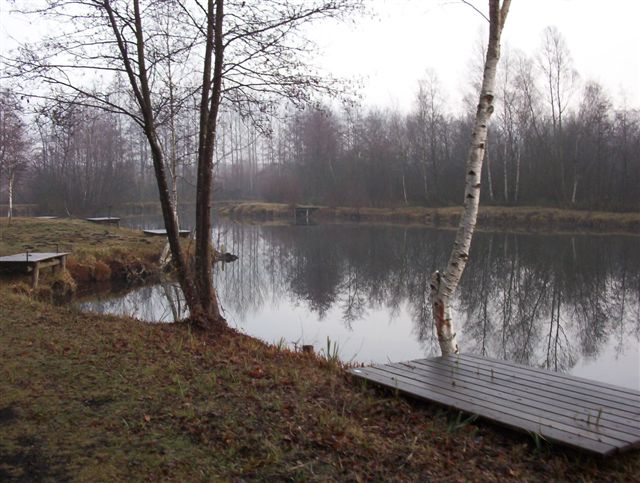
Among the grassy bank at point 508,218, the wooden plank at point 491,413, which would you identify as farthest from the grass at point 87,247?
the grassy bank at point 508,218

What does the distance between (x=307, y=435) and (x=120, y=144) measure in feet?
131

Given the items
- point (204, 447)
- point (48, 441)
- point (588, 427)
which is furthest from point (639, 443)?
point (48, 441)

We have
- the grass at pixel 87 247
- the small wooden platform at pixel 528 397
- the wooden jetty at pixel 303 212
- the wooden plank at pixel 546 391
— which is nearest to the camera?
the small wooden platform at pixel 528 397

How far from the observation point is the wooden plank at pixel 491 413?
3242mm

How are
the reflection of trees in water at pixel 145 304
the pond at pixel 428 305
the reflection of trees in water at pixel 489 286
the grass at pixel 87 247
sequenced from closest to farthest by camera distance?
the pond at pixel 428 305, the reflection of trees in water at pixel 489 286, the reflection of trees in water at pixel 145 304, the grass at pixel 87 247

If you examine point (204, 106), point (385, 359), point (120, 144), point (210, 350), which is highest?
point (120, 144)

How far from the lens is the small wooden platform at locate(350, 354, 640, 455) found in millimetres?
3414

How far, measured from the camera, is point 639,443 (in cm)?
328

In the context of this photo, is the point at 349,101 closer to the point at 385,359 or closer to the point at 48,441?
the point at 385,359

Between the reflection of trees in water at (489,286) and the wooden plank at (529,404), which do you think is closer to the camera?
the wooden plank at (529,404)

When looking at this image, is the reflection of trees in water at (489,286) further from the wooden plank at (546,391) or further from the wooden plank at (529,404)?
the wooden plank at (529,404)

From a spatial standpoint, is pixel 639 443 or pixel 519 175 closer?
pixel 639 443

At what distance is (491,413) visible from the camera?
3.77 meters

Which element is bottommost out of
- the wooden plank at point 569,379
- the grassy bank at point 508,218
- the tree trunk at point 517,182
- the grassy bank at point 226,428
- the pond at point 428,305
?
the pond at point 428,305
